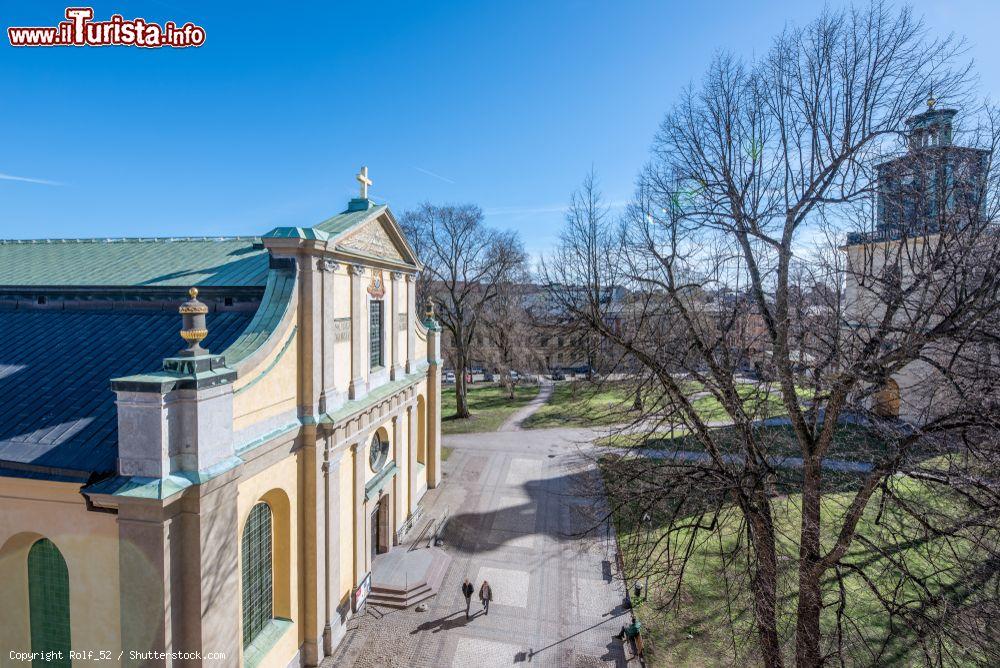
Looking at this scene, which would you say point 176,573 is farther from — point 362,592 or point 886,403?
point 886,403

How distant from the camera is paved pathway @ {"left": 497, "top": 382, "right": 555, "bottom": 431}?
31.6 m

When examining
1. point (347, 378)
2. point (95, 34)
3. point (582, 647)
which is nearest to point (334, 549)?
point (347, 378)

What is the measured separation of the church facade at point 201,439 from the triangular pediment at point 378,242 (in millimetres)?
79

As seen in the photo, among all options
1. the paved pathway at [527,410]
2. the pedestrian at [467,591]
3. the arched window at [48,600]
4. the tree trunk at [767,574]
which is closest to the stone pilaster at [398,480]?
the pedestrian at [467,591]

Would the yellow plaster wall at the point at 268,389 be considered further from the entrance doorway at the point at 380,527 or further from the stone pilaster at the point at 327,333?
the entrance doorway at the point at 380,527

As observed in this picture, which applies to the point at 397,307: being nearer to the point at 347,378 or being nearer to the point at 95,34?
the point at 347,378

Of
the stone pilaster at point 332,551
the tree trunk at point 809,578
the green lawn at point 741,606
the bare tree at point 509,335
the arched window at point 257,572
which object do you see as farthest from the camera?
the bare tree at point 509,335

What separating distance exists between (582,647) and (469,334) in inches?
968

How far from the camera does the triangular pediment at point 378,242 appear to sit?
1164 cm

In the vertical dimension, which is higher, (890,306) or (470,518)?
(890,306)

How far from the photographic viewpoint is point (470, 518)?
18344mm

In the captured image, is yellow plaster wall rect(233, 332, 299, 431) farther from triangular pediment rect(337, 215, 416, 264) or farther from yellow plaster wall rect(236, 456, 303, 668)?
triangular pediment rect(337, 215, 416, 264)

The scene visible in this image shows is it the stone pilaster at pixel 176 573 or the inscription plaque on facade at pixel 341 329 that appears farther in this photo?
the inscription plaque on facade at pixel 341 329

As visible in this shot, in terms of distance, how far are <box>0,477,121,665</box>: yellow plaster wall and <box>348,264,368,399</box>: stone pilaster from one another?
17.9 feet
